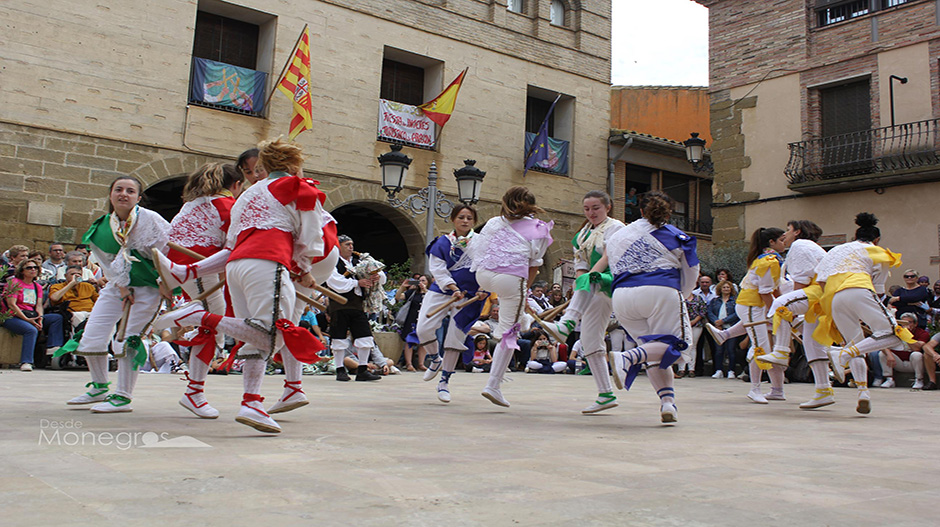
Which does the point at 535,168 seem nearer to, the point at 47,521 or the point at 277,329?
the point at 277,329

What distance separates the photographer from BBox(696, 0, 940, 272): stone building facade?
56.9 ft

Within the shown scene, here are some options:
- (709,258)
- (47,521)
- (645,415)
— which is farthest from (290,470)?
(709,258)

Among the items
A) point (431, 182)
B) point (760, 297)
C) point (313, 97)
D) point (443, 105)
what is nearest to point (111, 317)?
point (760, 297)

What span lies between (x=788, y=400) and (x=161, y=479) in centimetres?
740

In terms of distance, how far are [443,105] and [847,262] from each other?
13.2 metres

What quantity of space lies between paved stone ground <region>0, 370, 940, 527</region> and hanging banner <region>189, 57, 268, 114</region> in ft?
39.7

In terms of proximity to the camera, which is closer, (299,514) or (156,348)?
(299,514)

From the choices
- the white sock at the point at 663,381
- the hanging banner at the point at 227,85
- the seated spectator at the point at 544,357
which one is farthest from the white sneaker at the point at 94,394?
the hanging banner at the point at 227,85

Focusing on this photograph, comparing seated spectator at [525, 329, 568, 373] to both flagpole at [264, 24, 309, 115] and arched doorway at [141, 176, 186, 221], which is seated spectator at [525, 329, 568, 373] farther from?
arched doorway at [141, 176, 186, 221]

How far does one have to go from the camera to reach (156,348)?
32.9 feet

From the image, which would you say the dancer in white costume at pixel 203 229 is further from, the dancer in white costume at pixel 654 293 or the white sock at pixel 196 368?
the dancer in white costume at pixel 654 293

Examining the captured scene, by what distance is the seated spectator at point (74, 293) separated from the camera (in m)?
10.7

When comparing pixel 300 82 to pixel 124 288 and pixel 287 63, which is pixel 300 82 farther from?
pixel 124 288

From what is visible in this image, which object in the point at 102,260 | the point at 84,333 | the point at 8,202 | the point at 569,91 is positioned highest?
the point at 569,91
